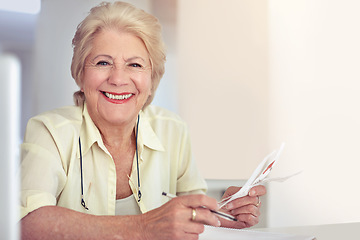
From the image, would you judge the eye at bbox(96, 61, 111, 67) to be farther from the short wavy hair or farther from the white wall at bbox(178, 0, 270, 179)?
the white wall at bbox(178, 0, 270, 179)

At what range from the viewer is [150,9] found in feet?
6.90

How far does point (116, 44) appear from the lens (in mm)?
1797

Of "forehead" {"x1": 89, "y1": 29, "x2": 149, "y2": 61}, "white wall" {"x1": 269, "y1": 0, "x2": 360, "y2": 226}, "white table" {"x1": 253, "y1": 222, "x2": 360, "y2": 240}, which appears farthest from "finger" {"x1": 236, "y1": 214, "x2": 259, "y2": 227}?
"white wall" {"x1": 269, "y1": 0, "x2": 360, "y2": 226}

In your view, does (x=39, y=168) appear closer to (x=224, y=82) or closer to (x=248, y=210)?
(x=248, y=210)

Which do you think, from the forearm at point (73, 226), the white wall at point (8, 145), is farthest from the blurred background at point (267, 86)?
the white wall at point (8, 145)

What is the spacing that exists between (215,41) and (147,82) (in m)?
0.65

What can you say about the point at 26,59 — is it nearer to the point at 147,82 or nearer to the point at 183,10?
the point at 147,82

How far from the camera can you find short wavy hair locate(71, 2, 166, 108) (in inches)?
70.9

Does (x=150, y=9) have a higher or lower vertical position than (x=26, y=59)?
higher

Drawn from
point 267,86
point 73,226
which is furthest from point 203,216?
point 267,86

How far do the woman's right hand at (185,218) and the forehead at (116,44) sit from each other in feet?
2.63

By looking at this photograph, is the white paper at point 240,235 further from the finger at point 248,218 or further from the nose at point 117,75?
the nose at point 117,75

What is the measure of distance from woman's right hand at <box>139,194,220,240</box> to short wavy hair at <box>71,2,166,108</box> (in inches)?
31.6

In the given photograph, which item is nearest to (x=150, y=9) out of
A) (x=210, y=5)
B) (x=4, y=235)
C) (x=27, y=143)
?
(x=210, y=5)
